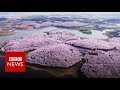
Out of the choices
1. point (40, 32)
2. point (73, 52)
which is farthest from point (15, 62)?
point (73, 52)

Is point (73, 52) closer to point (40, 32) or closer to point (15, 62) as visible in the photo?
point (40, 32)

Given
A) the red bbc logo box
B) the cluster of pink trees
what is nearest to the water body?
the cluster of pink trees

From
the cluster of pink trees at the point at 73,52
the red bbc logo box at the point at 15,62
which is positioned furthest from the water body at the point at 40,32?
the red bbc logo box at the point at 15,62

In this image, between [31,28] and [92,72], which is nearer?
[92,72]

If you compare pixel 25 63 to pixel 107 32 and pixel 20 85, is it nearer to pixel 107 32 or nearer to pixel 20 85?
pixel 20 85

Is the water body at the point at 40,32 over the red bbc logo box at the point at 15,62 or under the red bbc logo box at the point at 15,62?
over

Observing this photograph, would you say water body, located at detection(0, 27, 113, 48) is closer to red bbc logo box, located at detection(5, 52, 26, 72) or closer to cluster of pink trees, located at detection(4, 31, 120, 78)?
cluster of pink trees, located at detection(4, 31, 120, 78)

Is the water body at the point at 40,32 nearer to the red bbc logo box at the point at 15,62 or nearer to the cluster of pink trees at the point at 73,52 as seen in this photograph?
the cluster of pink trees at the point at 73,52
